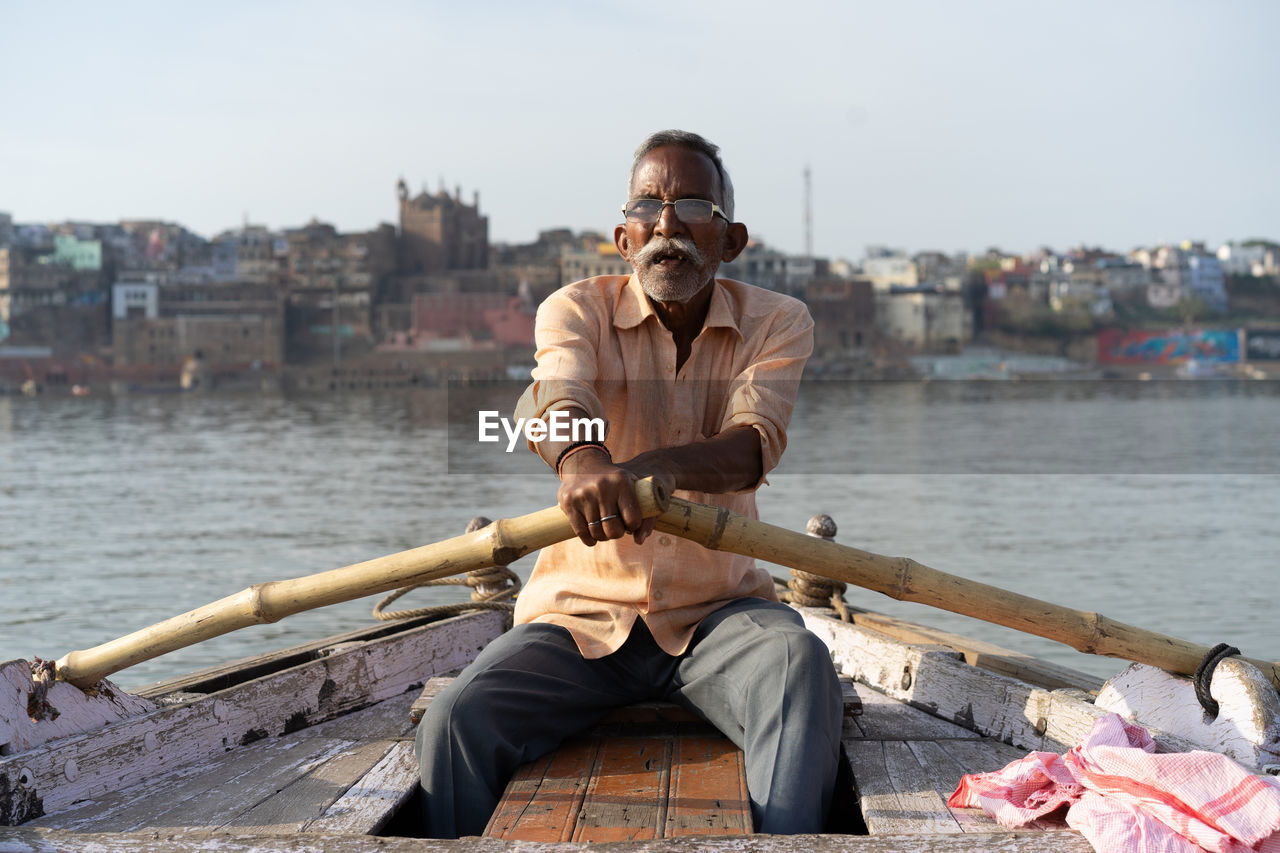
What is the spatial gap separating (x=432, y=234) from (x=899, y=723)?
58.2m

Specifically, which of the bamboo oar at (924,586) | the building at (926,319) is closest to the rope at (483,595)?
the bamboo oar at (924,586)

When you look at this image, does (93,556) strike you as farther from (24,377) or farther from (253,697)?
(24,377)

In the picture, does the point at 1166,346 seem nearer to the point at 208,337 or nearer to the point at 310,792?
the point at 208,337

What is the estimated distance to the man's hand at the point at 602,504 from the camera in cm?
151

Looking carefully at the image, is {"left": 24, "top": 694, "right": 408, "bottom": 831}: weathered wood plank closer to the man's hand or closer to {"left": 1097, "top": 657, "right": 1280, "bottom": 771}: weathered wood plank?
the man's hand

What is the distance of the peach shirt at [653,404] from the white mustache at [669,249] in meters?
0.08

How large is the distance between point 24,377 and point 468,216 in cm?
2224

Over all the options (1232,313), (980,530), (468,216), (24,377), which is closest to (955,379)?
(1232,313)

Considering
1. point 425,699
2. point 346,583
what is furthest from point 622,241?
point 425,699

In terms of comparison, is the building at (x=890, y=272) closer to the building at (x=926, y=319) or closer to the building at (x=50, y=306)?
the building at (x=926, y=319)

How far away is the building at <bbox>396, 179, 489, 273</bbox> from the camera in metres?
58.6

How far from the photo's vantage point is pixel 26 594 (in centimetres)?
787

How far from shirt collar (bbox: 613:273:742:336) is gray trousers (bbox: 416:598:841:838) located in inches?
16.5

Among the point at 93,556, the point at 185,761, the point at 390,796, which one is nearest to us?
the point at 390,796
